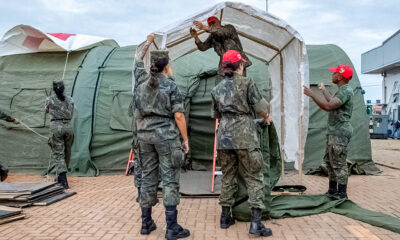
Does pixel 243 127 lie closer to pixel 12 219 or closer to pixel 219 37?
pixel 219 37

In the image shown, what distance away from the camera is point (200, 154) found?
29.0ft

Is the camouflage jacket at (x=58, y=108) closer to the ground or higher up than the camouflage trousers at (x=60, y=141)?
higher up

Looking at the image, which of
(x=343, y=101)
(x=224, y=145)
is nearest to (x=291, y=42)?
(x=343, y=101)

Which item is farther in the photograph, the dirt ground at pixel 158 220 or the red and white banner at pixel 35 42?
the red and white banner at pixel 35 42

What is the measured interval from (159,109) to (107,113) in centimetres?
529

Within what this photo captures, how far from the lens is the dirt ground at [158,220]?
4.22 m

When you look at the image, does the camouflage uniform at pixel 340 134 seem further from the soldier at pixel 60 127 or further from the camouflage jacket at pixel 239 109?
the soldier at pixel 60 127

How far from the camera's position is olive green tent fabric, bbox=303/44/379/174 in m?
8.66

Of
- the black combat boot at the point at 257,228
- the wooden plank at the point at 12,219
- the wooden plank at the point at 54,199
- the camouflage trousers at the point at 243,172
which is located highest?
the camouflage trousers at the point at 243,172

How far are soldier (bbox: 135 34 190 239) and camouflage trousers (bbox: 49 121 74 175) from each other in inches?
132

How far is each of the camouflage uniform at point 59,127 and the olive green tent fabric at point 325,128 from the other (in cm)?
524

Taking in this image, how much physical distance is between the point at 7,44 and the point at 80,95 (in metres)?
2.02

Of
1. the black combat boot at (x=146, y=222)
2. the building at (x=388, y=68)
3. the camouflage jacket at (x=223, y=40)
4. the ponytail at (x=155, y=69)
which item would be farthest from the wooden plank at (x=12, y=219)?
the building at (x=388, y=68)

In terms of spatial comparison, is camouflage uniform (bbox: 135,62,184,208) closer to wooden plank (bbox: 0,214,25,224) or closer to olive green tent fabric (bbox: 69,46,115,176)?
wooden plank (bbox: 0,214,25,224)
